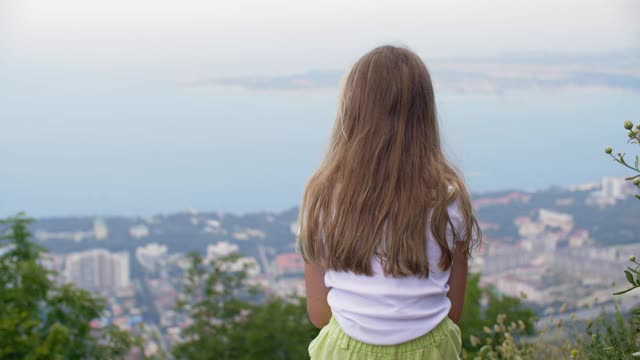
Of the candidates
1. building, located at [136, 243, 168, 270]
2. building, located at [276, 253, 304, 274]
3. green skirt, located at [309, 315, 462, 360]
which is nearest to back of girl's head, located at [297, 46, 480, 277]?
green skirt, located at [309, 315, 462, 360]

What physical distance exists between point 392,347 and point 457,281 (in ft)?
0.85

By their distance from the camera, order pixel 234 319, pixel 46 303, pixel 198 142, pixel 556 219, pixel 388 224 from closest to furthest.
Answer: pixel 388 224, pixel 46 303, pixel 234 319, pixel 556 219, pixel 198 142

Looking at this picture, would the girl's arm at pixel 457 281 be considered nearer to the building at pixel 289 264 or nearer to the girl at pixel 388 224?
the girl at pixel 388 224

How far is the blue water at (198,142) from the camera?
657 cm

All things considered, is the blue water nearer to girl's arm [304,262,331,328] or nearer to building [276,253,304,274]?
building [276,253,304,274]

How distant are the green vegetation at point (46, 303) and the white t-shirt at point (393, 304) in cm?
274

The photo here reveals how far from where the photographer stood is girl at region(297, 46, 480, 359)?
181cm

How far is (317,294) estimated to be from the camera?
202cm

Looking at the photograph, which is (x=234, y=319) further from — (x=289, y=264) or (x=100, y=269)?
(x=100, y=269)

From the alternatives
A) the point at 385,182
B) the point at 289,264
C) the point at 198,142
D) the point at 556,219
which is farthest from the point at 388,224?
the point at 198,142

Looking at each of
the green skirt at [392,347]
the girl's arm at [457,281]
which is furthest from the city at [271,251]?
the green skirt at [392,347]

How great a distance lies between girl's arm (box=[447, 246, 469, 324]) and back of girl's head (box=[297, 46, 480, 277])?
0.03 m

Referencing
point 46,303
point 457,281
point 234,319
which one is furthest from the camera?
point 234,319

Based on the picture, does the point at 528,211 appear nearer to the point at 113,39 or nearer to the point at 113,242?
the point at 113,242
